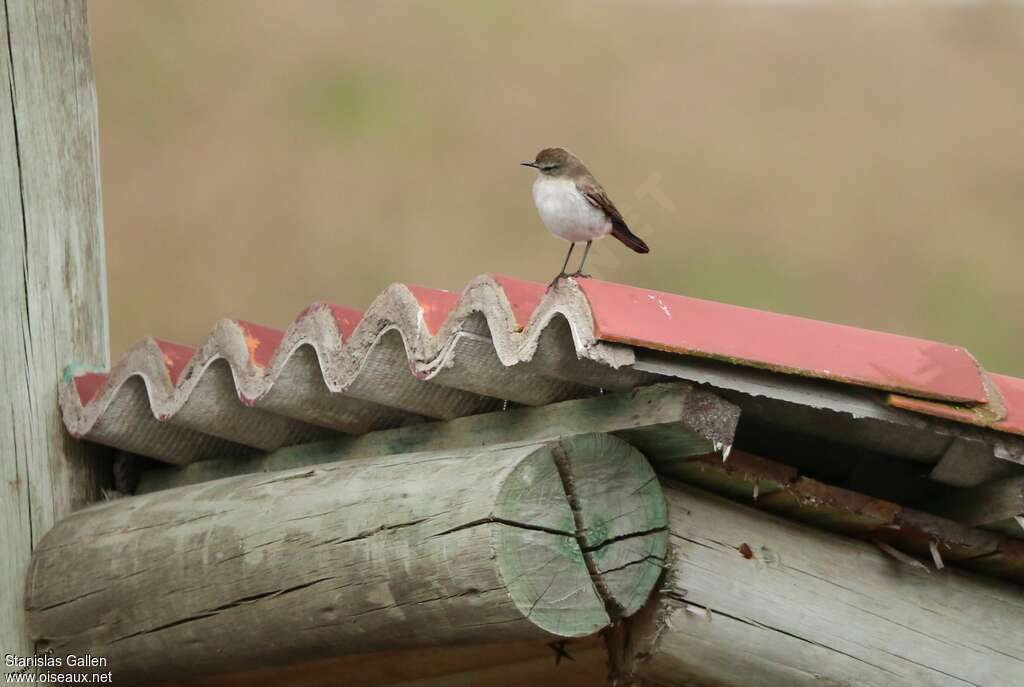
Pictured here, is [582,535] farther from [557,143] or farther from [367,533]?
[557,143]

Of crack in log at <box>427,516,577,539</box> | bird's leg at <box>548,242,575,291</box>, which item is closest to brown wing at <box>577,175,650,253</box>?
bird's leg at <box>548,242,575,291</box>

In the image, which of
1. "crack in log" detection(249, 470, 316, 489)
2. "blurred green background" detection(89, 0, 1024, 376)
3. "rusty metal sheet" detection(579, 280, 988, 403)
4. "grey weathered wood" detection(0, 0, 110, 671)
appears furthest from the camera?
"blurred green background" detection(89, 0, 1024, 376)

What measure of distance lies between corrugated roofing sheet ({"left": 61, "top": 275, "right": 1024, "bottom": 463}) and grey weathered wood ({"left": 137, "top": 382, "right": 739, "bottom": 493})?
0.03m

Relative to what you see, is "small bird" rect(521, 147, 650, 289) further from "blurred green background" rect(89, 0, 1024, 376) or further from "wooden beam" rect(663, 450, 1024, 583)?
"blurred green background" rect(89, 0, 1024, 376)

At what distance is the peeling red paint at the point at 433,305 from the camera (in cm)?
289

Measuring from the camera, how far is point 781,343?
8.57 ft

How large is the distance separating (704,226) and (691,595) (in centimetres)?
2147

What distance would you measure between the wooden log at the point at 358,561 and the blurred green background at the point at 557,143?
1362cm

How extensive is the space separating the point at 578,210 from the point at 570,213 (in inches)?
0.9

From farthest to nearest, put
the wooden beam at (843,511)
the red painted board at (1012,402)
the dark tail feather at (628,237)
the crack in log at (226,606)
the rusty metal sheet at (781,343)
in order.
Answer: the dark tail feather at (628,237), the crack in log at (226,606), the wooden beam at (843,511), the red painted board at (1012,402), the rusty metal sheet at (781,343)

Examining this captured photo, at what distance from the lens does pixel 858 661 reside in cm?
293

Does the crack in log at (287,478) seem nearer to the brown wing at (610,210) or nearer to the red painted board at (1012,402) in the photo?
the brown wing at (610,210)

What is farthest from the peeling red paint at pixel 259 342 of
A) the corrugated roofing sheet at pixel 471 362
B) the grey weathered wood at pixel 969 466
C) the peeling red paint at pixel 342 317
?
the grey weathered wood at pixel 969 466

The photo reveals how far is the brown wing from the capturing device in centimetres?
404
